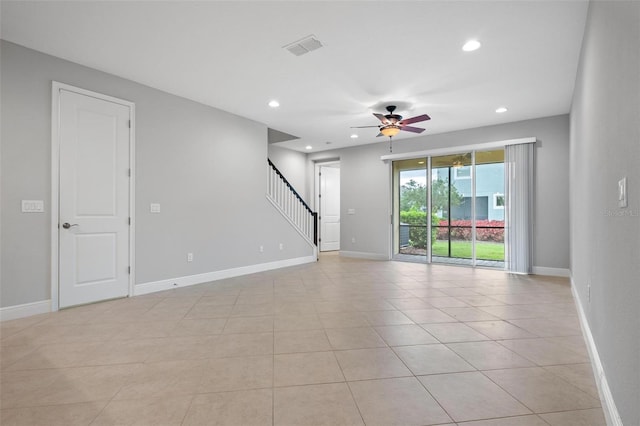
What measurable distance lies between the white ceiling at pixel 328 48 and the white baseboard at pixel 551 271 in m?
2.97

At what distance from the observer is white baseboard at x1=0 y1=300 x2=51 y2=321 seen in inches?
131

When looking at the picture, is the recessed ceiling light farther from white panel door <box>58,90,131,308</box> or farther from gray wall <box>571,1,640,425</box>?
white panel door <box>58,90,131,308</box>

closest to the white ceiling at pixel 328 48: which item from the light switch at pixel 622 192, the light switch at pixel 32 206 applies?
the light switch at pixel 32 206

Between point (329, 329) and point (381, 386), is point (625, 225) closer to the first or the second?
point (381, 386)

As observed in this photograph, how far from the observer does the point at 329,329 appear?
311cm

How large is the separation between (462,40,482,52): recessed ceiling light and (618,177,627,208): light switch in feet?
8.09

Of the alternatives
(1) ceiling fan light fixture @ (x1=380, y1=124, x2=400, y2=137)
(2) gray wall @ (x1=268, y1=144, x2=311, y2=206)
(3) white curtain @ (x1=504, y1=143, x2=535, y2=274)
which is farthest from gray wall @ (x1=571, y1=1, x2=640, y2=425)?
(2) gray wall @ (x1=268, y1=144, x2=311, y2=206)

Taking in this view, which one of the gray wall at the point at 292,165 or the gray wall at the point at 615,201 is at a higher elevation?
the gray wall at the point at 292,165

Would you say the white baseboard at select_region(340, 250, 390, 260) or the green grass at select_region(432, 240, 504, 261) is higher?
the green grass at select_region(432, 240, 504, 261)

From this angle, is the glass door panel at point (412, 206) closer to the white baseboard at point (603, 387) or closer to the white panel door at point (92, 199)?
the white baseboard at point (603, 387)

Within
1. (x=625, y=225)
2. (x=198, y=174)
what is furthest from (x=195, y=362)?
(x=198, y=174)

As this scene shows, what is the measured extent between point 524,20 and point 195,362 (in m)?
4.25

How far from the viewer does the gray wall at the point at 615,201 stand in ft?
4.12

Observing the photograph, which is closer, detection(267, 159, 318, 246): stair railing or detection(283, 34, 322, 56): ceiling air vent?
detection(283, 34, 322, 56): ceiling air vent
